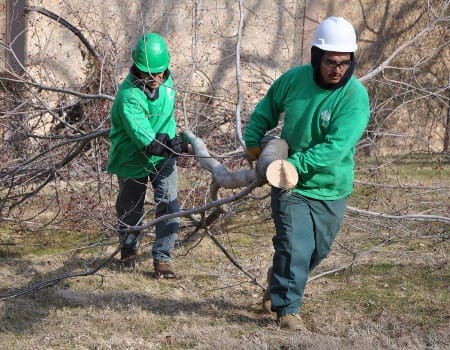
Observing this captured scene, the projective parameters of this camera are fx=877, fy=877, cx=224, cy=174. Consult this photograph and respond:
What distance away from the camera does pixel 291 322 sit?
4746 millimetres

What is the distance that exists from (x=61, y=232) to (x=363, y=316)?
10.4 feet

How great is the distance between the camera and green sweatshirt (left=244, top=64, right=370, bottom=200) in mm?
4359

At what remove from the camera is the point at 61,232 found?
24.5ft

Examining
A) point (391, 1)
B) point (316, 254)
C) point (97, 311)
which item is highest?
point (391, 1)

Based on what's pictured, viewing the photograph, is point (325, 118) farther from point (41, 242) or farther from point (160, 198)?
point (41, 242)

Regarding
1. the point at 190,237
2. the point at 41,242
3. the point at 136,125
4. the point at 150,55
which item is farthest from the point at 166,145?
the point at 41,242

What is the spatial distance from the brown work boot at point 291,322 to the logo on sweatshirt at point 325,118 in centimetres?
107

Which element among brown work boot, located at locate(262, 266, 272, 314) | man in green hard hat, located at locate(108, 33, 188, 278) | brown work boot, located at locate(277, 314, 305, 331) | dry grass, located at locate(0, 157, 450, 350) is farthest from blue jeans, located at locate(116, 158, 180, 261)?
brown work boot, located at locate(277, 314, 305, 331)

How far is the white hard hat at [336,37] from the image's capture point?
A: 4.36 metres

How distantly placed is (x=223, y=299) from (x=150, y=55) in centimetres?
165

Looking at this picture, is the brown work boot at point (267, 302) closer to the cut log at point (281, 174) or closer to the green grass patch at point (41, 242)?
the cut log at point (281, 174)

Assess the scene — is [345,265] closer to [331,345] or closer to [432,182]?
[331,345]

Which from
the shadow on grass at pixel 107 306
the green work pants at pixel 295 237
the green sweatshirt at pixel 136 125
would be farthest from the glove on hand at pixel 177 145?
the green work pants at pixel 295 237

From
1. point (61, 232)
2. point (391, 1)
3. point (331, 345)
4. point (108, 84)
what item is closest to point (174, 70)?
point (108, 84)
